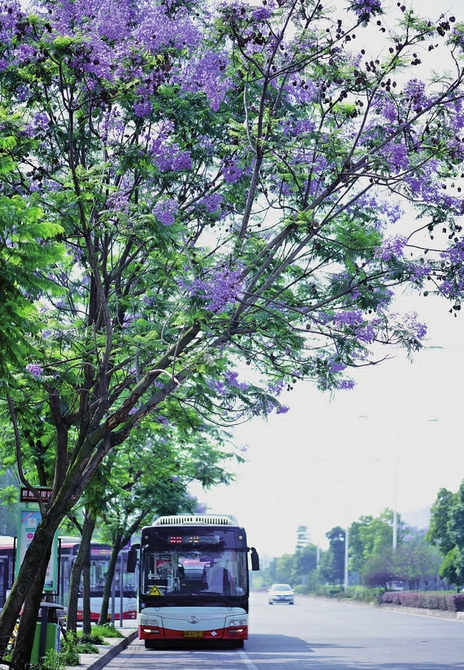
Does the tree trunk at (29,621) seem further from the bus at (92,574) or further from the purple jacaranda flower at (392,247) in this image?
the bus at (92,574)

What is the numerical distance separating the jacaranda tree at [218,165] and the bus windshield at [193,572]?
34.2ft

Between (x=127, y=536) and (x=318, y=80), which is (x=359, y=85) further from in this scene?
(x=127, y=536)

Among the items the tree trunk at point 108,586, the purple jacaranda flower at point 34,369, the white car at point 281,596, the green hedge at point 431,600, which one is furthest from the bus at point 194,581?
the white car at point 281,596

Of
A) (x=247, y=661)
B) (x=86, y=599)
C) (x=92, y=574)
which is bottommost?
(x=247, y=661)

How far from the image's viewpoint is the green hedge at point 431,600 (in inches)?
2063

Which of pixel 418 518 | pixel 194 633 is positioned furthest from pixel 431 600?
pixel 418 518

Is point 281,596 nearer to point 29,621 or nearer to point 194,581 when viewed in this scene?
point 194,581

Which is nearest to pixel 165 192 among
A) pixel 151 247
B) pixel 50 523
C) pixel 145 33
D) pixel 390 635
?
pixel 151 247

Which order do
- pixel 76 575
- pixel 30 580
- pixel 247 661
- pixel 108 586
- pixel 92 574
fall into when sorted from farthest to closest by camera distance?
pixel 92 574, pixel 108 586, pixel 76 575, pixel 247 661, pixel 30 580

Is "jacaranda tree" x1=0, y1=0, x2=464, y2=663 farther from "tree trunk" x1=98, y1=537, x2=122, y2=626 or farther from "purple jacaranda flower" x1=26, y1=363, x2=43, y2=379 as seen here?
"tree trunk" x1=98, y1=537, x2=122, y2=626

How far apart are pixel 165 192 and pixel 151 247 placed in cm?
106

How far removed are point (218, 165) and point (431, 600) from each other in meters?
44.1

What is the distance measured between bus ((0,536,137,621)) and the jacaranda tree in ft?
77.4

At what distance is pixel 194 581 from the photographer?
88.4 feet
